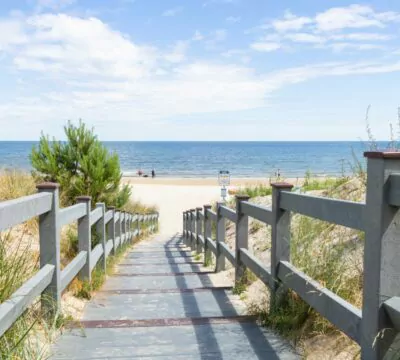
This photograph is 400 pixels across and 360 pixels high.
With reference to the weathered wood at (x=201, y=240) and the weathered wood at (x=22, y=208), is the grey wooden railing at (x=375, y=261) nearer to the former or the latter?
the weathered wood at (x=22, y=208)

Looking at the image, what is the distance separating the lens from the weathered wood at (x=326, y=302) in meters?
3.02

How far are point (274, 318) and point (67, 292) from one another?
240cm

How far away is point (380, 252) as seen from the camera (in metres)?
2.67

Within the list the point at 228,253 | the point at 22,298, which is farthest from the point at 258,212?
the point at 22,298

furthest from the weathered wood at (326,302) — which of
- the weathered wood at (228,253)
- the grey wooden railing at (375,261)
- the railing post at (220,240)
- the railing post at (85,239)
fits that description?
the railing post at (220,240)

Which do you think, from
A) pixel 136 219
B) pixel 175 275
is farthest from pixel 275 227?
pixel 136 219

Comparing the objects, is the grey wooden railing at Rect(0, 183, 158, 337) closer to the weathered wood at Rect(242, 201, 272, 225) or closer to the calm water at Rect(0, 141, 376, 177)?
the weathered wood at Rect(242, 201, 272, 225)

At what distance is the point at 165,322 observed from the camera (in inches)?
177

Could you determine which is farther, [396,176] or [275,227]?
[275,227]

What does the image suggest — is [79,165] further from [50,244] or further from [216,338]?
[216,338]

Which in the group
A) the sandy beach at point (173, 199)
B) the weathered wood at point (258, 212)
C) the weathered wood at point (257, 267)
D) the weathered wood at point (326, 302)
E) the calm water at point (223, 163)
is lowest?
the sandy beach at point (173, 199)

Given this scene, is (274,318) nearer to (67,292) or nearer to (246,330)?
(246,330)

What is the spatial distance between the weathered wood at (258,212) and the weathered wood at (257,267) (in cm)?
44

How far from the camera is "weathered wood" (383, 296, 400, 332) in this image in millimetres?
2611
